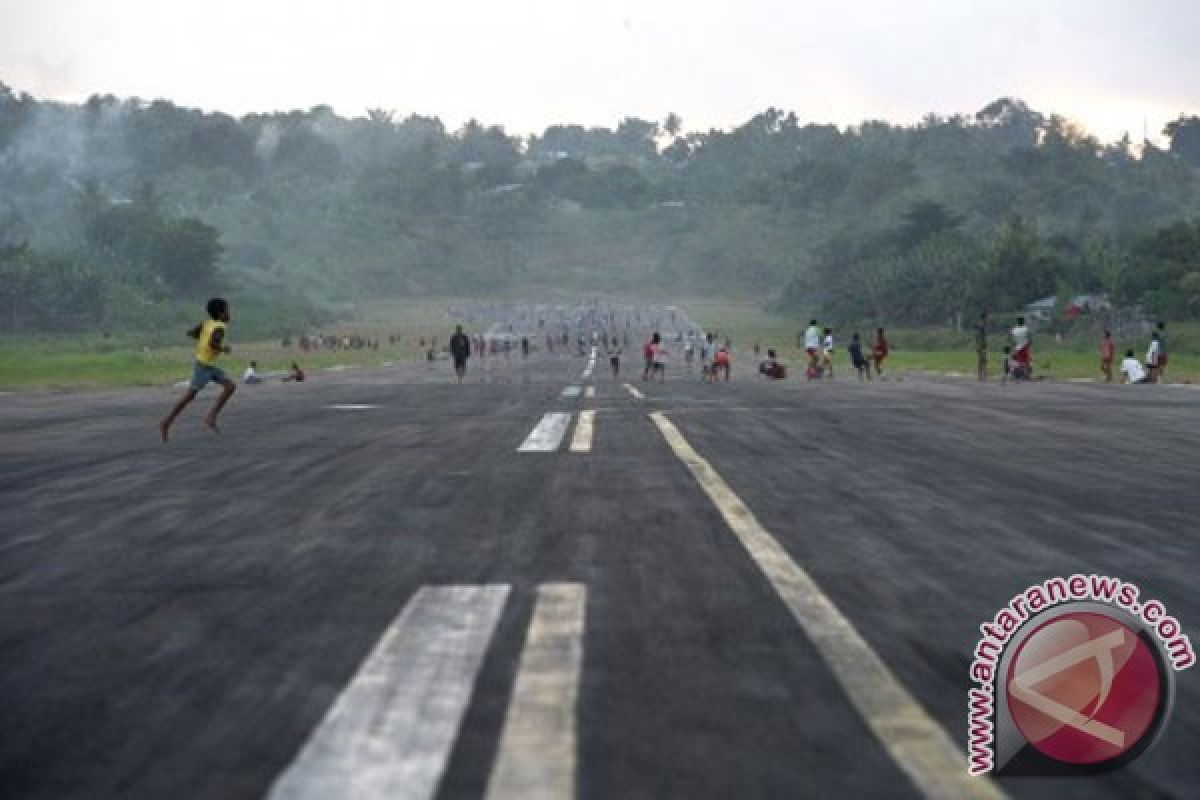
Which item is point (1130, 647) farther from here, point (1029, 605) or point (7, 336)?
point (7, 336)

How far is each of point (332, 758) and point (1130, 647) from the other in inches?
87.7

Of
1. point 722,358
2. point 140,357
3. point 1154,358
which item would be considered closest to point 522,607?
point 722,358

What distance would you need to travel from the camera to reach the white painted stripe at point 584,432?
527 inches

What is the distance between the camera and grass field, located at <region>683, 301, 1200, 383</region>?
1909 inches

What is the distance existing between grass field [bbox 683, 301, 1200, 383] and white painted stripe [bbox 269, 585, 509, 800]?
36757 millimetres

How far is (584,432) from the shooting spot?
15.5m

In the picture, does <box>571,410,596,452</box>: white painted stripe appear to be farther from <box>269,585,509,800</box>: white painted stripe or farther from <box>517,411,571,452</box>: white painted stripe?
<box>269,585,509,800</box>: white painted stripe

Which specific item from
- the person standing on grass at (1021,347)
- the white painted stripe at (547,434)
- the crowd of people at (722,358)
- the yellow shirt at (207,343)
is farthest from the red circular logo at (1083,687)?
the person standing on grass at (1021,347)

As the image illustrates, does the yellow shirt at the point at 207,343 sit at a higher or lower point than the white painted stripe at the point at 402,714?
higher

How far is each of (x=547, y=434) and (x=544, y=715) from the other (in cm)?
1157

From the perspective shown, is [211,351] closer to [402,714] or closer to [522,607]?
[522,607]

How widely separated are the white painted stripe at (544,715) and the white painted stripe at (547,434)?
8063 millimetres

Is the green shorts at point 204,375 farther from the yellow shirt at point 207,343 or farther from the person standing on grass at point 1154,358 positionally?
the person standing on grass at point 1154,358

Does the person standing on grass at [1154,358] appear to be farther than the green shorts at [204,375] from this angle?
Yes
